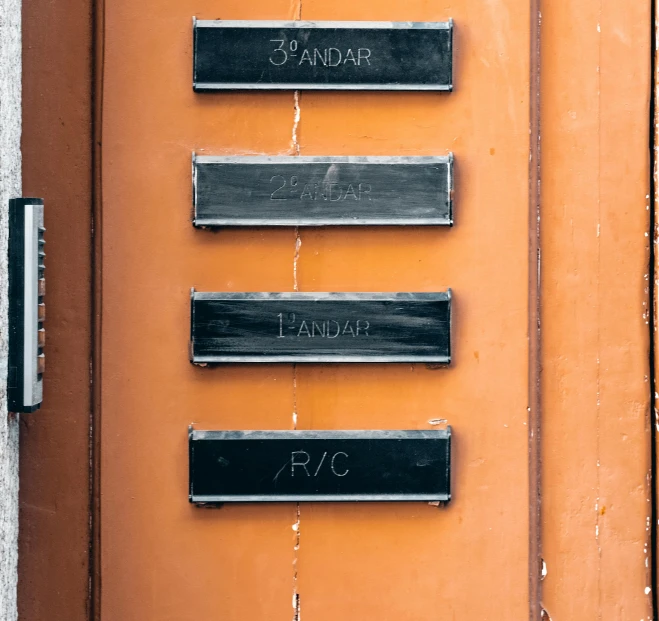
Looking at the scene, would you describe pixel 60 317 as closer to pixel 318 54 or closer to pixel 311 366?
pixel 311 366

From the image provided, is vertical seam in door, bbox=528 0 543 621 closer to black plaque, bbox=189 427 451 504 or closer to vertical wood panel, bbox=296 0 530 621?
vertical wood panel, bbox=296 0 530 621

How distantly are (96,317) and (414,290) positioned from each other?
667 millimetres

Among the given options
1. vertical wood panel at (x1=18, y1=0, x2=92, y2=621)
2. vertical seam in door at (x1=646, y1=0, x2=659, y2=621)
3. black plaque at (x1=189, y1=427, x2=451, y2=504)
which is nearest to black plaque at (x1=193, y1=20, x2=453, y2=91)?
vertical wood panel at (x1=18, y1=0, x2=92, y2=621)

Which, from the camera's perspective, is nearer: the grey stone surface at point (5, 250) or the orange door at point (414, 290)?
the grey stone surface at point (5, 250)

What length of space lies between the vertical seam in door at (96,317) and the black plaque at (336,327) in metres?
0.21

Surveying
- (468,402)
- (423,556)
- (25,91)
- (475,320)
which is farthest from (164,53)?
(423,556)

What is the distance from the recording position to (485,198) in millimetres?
1412

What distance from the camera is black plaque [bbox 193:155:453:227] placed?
4.50 ft


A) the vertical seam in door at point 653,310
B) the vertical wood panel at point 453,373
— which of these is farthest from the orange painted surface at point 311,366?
the vertical seam in door at point 653,310

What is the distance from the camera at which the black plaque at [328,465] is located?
1383 mm

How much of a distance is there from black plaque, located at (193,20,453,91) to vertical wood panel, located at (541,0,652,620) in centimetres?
27

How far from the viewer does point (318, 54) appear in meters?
1.38

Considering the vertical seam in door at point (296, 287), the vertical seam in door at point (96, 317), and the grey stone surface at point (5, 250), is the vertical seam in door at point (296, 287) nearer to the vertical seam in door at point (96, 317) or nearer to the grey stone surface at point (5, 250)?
the vertical seam in door at point (96, 317)

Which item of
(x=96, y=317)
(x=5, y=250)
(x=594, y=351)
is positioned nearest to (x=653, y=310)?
(x=594, y=351)
